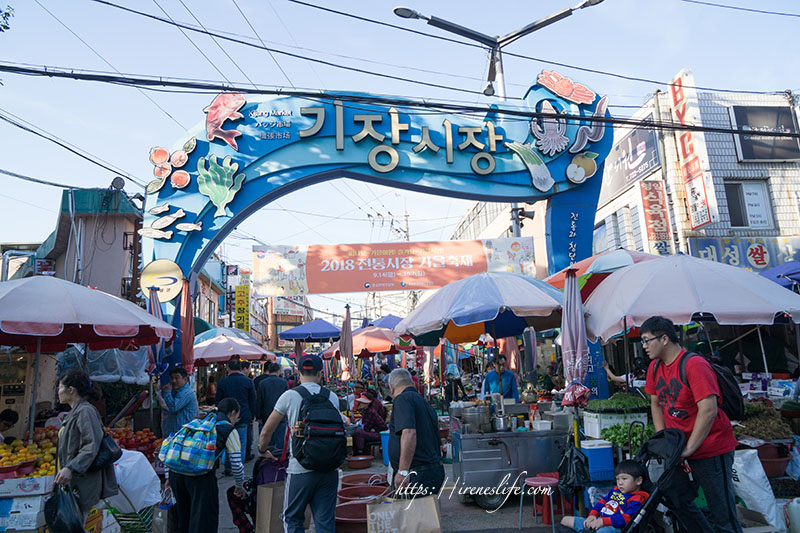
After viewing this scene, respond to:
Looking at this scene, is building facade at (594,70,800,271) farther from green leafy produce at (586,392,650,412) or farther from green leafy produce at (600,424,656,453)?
green leafy produce at (600,424,656,453)

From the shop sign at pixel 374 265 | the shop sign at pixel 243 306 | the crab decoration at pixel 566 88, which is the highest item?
the crab decoration at pixel 566 88

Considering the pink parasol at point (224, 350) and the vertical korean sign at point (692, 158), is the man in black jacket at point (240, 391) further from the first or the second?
the vertical korean sign at point (692, 158)

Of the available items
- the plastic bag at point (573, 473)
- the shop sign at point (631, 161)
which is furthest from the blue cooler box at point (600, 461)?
the shop sign at point (631, 161)

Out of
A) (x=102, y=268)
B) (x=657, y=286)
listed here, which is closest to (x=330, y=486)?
(x=657, y=286)

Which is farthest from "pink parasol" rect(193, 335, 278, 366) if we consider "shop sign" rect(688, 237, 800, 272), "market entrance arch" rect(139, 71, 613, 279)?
"shop sign" rect(688, 237, 800, 272)

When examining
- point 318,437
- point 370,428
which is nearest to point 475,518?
point 318,437

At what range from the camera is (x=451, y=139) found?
12.9 m

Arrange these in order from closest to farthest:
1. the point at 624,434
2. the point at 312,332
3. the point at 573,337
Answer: the point at 624,434
the point at 573,337
the point at 312,332

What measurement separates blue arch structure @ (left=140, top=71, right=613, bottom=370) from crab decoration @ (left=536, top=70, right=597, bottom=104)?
2 centimetres

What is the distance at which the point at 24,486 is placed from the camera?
497 centimetres

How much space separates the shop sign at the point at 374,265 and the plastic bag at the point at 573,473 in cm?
811

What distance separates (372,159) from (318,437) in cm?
884

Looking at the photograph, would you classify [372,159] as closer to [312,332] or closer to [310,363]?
[312,332]

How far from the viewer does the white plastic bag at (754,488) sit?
5.10 meters
